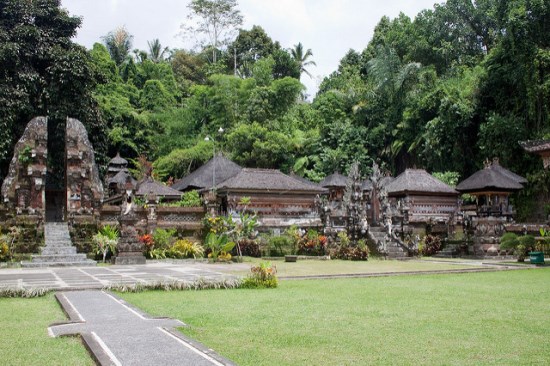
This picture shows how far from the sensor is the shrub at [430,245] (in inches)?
1174

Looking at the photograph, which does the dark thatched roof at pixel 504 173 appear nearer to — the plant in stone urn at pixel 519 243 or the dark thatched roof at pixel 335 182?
the plant in stone urn at pixel 519 243

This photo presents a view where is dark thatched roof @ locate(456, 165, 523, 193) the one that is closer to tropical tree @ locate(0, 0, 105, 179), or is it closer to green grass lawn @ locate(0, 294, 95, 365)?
tropical tree @ locate(0, 0, 105, 179)

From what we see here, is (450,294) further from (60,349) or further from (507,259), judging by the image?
(507,259)

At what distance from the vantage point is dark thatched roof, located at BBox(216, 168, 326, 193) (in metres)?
32.6

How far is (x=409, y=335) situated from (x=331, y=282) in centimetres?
780

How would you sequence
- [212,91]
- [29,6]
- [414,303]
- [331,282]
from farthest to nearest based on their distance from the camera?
[212,91]
[29,6]
[331,282]
[414,303]

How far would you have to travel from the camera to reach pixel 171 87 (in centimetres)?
5988

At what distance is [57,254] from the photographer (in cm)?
2402

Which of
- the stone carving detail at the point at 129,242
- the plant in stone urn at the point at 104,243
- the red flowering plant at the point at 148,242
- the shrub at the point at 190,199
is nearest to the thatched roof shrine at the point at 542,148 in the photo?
the stone carving detail at the point at 129,242

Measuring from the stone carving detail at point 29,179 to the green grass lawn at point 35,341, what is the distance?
17.4m

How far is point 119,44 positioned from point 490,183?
2023 inches

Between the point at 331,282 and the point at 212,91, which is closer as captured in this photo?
the point at 331,282

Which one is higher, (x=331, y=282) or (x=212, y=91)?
(x=212, y=91)

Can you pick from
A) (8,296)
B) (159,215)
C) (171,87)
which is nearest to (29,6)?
(159,215)
